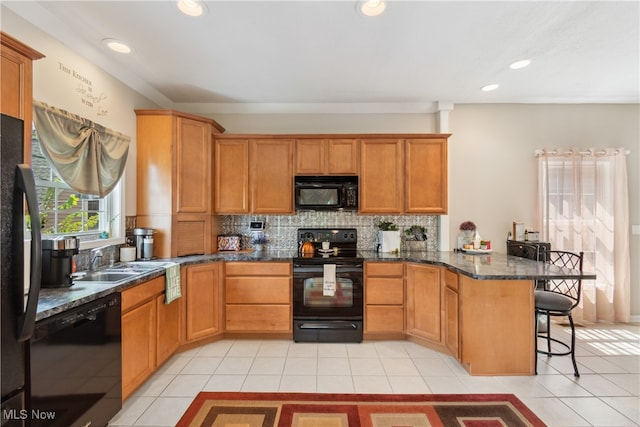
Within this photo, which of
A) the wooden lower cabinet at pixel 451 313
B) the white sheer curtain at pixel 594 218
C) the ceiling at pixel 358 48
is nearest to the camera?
the ceiling at pixel 358 48

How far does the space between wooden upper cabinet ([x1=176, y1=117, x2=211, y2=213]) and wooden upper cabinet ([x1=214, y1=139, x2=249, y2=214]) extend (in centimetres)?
17

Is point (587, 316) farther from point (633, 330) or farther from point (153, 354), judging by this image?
point (153, 354)

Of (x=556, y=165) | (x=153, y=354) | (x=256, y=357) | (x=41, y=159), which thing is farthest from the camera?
(x=556, y=165)

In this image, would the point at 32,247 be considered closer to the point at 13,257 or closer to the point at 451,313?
the point at 13,257

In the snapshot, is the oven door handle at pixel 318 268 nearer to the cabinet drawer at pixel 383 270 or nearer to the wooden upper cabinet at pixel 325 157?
the cabinet drawer at pixel 383 270

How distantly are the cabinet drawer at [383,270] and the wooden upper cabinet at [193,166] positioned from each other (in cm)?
198

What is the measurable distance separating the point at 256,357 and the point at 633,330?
14.5 ft

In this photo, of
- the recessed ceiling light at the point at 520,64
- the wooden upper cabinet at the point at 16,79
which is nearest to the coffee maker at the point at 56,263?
the wooden upper cabinet at the point at 16,79

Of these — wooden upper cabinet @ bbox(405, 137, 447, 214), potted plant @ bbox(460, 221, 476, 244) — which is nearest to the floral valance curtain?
wooden upper cabinet @ bbox(405, 137, 447, 214)

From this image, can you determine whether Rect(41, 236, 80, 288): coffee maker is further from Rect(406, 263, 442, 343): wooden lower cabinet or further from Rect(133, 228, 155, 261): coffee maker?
Rect(406, 263, 442, 343): wooden lower cabinet

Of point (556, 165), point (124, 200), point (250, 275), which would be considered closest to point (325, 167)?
point (250, 275)

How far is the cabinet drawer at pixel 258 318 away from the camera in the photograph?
325 centimetres

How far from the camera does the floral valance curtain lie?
6.77 ft

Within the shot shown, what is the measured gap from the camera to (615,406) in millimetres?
2180
